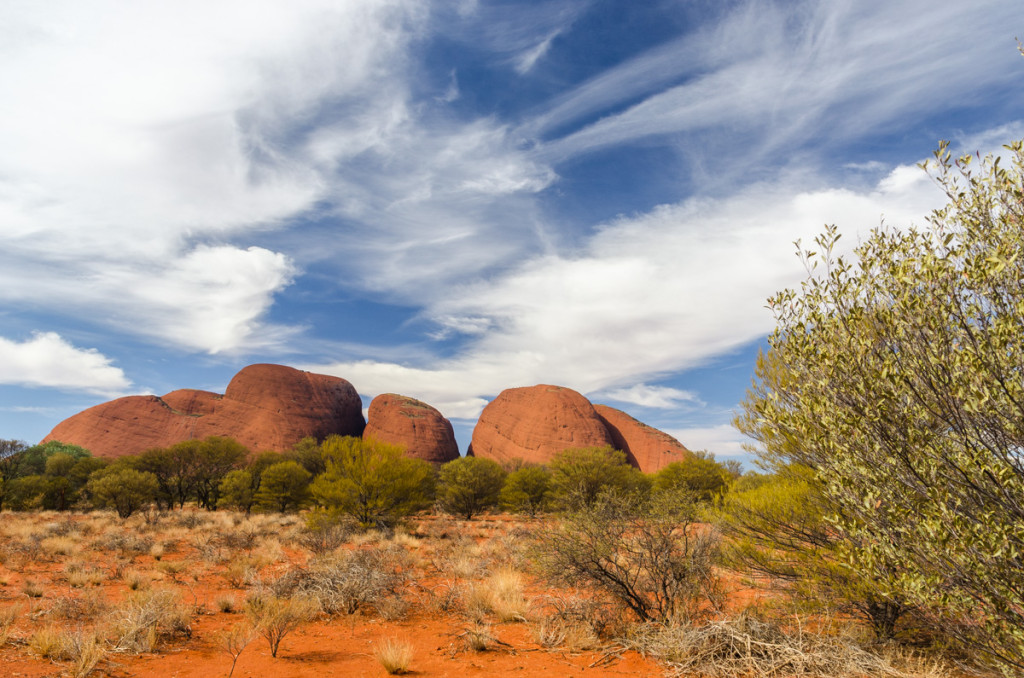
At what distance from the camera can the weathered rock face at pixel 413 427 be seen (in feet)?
217

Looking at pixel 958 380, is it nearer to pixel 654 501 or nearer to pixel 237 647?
pixel 654 501

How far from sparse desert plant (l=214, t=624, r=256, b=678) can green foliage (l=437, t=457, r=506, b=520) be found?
26914mm

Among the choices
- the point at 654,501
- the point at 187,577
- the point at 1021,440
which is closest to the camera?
the point at 1021,440

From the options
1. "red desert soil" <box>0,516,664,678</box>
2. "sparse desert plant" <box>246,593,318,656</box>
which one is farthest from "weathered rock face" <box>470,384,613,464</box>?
"sparse desert plant" <box>246,593,318,656</box>

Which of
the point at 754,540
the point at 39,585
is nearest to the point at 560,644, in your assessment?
the point at 754,540

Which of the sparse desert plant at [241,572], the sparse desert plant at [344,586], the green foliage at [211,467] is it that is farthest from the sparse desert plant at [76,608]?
the green foliage at [211,467]

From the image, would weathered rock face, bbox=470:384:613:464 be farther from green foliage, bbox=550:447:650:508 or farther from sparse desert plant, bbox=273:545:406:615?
sparse desert plant, bbox=273:545:406:615

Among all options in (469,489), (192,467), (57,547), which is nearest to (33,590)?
(57,547)

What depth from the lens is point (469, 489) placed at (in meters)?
35.6

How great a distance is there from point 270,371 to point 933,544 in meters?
74.9

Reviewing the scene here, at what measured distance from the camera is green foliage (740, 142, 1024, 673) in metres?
3.77

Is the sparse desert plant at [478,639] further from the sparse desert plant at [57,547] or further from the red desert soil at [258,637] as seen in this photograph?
the sparse desert plant at [57,547]

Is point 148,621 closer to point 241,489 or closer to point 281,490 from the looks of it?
point 281,490

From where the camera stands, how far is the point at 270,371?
69000mm
